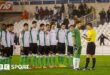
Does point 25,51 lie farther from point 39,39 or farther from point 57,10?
point 57,10

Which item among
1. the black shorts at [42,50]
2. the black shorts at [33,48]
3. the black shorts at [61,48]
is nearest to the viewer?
the black shorts at [33,48]

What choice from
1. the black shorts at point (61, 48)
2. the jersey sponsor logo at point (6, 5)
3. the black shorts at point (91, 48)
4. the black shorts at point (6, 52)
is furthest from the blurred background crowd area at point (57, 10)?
the black shorts at point (91, 48)

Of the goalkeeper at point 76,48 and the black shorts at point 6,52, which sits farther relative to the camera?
the black shorts at point 6,52

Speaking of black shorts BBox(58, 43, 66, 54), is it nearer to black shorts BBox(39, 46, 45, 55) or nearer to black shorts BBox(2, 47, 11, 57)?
black shorts BBox(39, 46, 45, 55)

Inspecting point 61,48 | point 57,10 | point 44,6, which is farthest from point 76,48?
point 44,6

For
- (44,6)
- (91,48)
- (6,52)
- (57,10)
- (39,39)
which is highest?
(39,39)

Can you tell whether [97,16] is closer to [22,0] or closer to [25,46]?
[22,0]

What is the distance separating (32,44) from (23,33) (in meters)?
0.76

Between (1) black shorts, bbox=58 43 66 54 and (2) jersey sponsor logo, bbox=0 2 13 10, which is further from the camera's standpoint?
(2) jersey sponsor logo, bbox=0 2 13 10

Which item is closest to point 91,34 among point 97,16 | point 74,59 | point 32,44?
point 74,59

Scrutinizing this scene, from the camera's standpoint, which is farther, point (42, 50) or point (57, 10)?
point (57, 10)

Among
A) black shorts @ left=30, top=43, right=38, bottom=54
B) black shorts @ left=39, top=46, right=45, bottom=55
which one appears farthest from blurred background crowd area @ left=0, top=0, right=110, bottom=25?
black shorts @ left=30, top=43, right=38, bottom=54

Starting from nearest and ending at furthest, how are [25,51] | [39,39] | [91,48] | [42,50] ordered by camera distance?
[91,48], [25,51], [39,39], [42,50]

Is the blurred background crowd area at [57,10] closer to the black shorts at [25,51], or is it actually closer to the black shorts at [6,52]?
the black shorts at [25,51]
